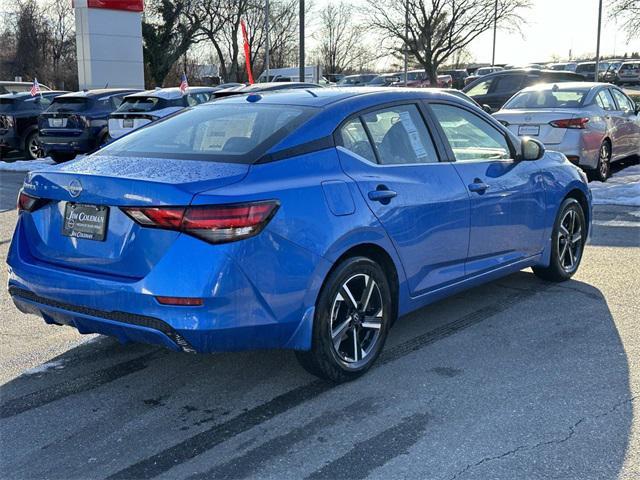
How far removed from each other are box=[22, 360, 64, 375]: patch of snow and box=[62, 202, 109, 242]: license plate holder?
1033mm

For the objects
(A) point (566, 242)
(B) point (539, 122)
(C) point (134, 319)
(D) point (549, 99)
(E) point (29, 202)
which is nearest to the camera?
(C) point (134, 319)

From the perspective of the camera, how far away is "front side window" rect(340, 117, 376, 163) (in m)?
4.20

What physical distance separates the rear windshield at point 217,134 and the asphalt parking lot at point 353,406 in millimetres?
1293

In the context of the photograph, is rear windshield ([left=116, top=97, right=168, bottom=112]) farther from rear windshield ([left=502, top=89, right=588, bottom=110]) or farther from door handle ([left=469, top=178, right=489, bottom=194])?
door handle ([left=469, top=178, right=489, bottom=194])

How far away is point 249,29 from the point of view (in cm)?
5875

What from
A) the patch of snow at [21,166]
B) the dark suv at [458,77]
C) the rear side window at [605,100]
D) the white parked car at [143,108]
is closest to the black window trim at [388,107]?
the rear side window at [605,100]

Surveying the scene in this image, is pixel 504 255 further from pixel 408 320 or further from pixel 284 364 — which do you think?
pixel 284 364

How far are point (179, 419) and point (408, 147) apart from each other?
2150 millimetres

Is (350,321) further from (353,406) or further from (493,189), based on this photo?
(493,189)

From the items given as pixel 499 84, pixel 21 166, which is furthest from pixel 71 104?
pixel 499 84

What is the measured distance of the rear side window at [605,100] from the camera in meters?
11.9

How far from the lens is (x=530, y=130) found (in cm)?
1110

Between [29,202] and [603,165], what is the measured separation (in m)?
9.98

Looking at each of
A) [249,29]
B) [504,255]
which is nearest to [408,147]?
[504,255]
